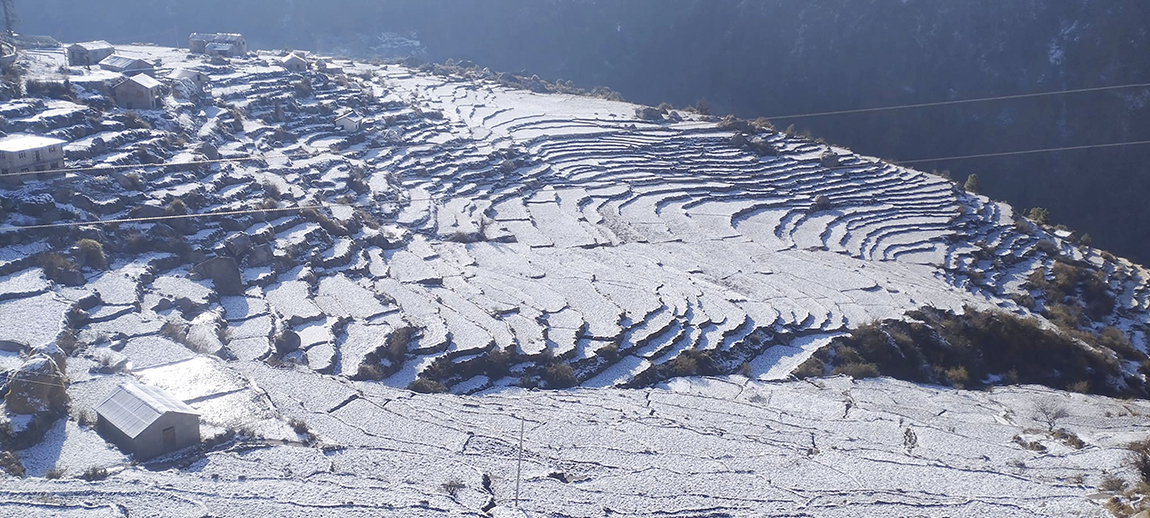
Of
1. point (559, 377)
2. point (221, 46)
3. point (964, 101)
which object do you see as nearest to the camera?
point (559, 377)

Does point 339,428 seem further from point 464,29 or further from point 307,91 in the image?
point 464,29

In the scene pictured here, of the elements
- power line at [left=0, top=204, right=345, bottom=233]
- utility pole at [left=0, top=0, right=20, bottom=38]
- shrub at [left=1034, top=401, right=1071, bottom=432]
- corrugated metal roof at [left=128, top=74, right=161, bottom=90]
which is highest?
utility pole at [left=0, top=0, right=20, bottom=38]

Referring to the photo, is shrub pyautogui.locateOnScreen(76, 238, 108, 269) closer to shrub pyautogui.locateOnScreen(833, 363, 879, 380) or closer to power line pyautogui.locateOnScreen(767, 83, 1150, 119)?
shrub pyautogui.locateOnScreen(833, 363, 879, 380)

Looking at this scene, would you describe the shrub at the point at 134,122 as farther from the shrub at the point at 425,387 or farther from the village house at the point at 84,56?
the shrub at the point at 425,387

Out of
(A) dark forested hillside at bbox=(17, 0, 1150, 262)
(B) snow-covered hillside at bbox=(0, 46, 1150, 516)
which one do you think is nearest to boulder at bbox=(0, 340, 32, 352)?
(B) snow-covered hillside at bbox=(0, 46, 1150, 516)

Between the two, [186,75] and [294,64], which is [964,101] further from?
[186,75]

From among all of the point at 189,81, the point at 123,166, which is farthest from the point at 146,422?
the point at 189,81
